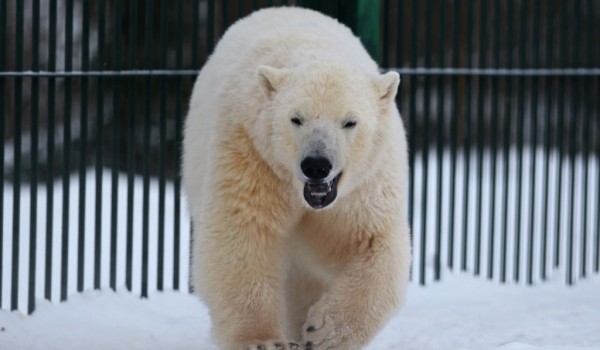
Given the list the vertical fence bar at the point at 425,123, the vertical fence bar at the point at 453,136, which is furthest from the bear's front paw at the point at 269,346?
the vertical fence bar at the point at 453,136

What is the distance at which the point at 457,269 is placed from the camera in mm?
6875

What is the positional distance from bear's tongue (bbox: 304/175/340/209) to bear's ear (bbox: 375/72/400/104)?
1.55ft

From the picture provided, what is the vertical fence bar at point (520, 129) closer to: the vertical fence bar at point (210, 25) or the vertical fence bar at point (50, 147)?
the vertical fence bar at point (210, 25)

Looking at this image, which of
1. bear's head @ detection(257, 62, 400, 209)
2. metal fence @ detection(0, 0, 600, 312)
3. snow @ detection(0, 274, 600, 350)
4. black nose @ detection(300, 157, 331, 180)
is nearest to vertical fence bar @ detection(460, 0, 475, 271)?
metal fence @ detection(0, 0, 600, 312)

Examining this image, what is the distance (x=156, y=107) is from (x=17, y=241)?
4.16 meters

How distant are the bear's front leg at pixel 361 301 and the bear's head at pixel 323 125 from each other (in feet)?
1.08

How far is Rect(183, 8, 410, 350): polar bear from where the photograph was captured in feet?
13.7

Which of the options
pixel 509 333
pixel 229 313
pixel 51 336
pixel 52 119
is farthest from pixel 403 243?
pixel 52 119

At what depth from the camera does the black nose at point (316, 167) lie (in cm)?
397

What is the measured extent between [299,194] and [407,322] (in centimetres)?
170

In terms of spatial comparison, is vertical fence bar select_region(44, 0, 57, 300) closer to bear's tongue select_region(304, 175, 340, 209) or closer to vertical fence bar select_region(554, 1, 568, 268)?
bear's tongue select_region(304, 175, 340, 209)

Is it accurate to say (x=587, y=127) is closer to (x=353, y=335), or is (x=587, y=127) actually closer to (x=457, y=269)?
(x=457, y=269)

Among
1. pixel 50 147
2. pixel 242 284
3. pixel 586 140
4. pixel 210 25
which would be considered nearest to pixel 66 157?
pixel 50 147

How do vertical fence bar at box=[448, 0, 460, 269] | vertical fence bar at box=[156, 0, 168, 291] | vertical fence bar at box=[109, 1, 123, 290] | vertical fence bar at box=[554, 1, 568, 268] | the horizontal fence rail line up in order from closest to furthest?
1. the horizontal fence rail
2. vertical fence bar at box=[109, 1, 123, 290]
3. vertical fence bar at box=[156, 0, 168, 291]
4. vertical fence bar at box=[448, 0, 460, 269]
5. vertical fence bar at box=[554, 1, 568, 268]
